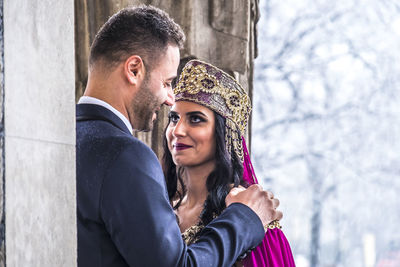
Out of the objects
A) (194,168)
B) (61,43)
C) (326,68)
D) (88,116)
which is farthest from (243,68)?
(326,68)

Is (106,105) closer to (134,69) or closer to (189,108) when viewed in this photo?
(134,69)

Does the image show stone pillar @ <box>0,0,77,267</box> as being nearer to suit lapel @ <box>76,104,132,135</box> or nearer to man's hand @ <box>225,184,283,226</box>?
suit lapel @ <box>76,104,132,135</box>

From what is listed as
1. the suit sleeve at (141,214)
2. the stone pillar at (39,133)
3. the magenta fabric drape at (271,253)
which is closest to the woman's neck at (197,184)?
the magenta fabric drape at (271,253)

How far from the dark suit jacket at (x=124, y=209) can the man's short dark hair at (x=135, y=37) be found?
0.19m

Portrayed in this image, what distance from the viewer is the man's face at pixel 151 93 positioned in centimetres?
165

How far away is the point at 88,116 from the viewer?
1595 millimetres

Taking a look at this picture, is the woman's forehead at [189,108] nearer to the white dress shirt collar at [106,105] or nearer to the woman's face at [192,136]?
the woman's face at [192,136]

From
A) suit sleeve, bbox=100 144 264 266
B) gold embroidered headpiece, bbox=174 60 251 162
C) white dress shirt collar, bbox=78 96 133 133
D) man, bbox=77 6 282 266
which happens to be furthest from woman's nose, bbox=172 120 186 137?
suit sleeve, bbox=100 144 264 266

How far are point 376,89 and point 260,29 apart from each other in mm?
1733

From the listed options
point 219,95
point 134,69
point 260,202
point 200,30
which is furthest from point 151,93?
point 200,30

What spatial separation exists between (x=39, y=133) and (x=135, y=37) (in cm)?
69

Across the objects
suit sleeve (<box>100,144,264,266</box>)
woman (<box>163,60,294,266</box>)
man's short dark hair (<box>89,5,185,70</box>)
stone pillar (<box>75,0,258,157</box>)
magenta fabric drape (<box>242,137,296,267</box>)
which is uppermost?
stone pillar (<box>75,0,258,157</box>)

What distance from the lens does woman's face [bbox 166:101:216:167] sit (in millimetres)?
2338

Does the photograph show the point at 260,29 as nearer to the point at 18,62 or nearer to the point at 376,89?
the point at 376,89
